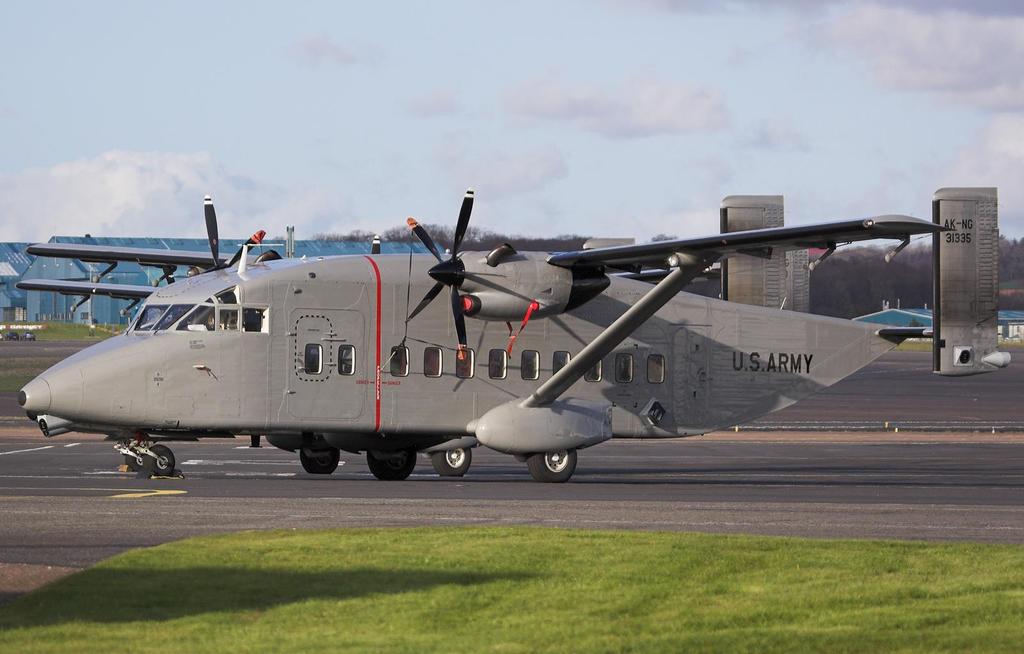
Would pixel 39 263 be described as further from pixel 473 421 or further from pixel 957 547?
pixel 957 547

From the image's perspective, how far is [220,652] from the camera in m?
10.2

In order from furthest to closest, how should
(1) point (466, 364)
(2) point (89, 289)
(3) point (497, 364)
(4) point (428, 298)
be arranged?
(2) point (89, 289)
(3) point (497, 364)
(1) point (466, 364)
(4) point (428, 298)

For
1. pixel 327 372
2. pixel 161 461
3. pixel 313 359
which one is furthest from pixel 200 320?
pixel 161 461

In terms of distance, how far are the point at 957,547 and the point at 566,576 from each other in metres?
5.09

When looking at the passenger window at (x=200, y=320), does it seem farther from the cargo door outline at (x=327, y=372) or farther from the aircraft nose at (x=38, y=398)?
the aircraft nose at (x=38, y=398)

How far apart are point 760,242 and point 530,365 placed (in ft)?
17.4

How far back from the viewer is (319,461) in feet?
90.7

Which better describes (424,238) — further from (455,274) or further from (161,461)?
(161,461)

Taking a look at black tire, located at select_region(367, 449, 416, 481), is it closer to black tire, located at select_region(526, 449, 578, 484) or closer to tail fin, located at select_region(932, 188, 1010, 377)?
black tire, located at select_region(526, 449, 578, 484)

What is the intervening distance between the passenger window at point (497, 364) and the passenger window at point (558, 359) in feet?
3.19

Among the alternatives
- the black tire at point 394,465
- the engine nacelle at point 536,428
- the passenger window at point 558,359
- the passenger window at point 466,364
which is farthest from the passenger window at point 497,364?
the black tire at point 394,465

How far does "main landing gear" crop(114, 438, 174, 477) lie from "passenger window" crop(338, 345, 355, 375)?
133 inches

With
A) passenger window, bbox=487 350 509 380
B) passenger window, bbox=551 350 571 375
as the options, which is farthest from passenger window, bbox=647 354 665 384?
passenger window, bbox=487 350 509 380

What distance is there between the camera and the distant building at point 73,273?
4562 inches
